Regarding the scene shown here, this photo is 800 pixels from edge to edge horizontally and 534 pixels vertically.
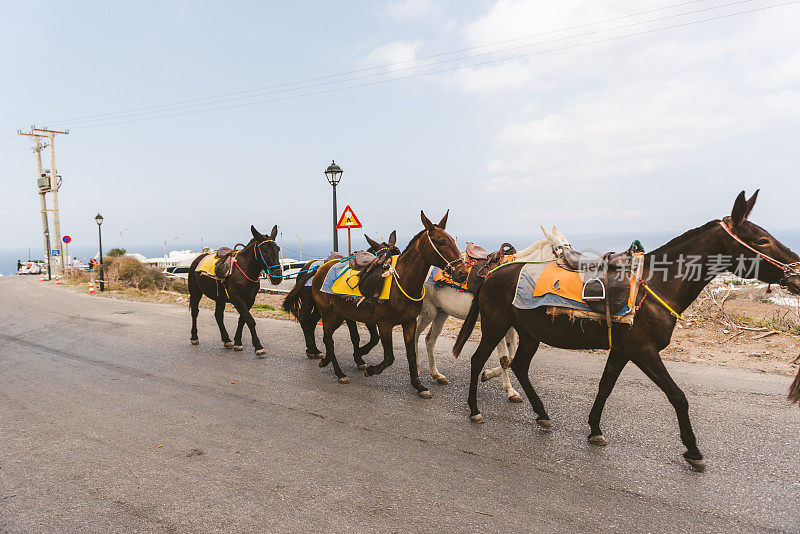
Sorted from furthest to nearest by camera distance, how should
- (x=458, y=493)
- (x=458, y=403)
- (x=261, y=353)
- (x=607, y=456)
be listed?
(x=261, y=353), (x=458, y=403), (x=607, y=456), (x=458, y=493)

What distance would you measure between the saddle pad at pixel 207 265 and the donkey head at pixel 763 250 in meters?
7.72

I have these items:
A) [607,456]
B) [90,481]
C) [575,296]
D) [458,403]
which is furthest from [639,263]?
[90,481]

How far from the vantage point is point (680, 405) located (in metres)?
3.62

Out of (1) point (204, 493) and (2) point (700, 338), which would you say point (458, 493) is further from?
(2) point (700, 338)

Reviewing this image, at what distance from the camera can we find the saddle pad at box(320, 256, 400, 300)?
5750 millimetres

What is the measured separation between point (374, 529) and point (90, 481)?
234 cm

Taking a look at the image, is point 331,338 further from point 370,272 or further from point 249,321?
point 249,321

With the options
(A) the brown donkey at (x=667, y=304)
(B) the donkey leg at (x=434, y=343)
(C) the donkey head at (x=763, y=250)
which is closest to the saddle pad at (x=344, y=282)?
(B) the donkey leg at (x=434, y=343)

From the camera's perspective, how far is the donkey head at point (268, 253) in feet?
26.2

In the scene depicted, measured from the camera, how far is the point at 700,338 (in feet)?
25.7

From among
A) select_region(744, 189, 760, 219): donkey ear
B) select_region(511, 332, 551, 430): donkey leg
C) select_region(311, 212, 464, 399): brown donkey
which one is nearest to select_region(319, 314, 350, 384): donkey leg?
select_region(311, 212, 464, 399): brown donkey

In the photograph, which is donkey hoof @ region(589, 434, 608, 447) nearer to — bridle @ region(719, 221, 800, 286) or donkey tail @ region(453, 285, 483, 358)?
donkey tail @ region(453, 285, 483, 358)

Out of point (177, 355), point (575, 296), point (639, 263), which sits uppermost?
point (639, 263)

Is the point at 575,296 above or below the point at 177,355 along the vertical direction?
above
